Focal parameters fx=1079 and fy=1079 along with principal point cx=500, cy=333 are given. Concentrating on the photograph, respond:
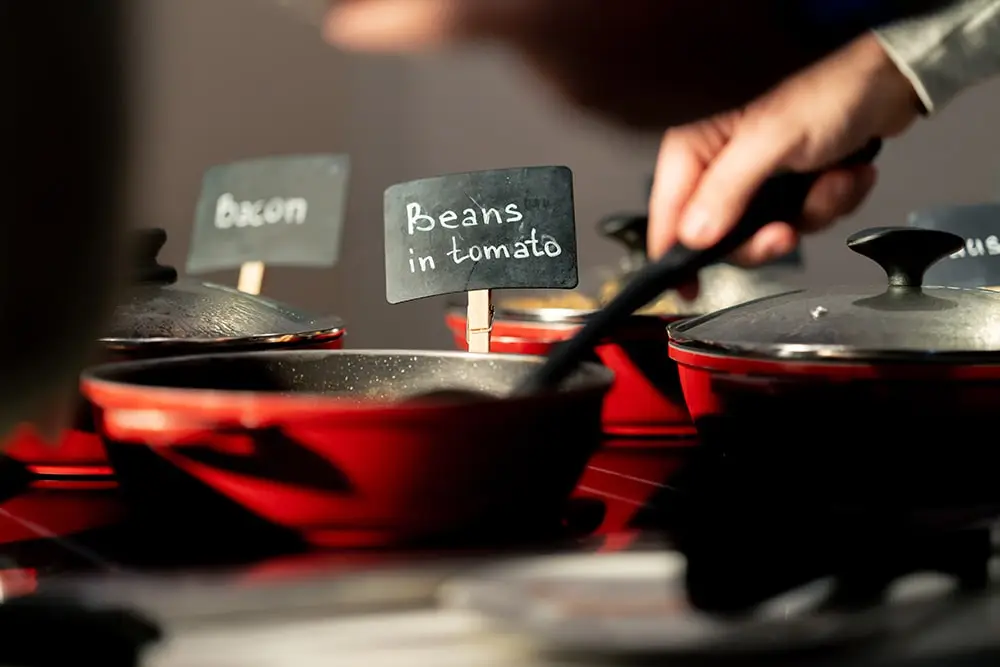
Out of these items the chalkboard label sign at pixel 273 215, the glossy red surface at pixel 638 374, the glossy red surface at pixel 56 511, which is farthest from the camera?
the chalkboard label sign at pixel 273 215

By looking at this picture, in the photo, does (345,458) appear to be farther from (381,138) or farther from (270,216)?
(381,138)

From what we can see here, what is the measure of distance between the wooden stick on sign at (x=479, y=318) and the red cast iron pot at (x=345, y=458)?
0.89 ft

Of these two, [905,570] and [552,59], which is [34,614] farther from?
[552,59]

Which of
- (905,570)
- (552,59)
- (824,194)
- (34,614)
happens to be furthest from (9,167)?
(552,59)

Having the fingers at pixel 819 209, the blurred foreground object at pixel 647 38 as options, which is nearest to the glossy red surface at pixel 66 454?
the fingers at pixel 819 209

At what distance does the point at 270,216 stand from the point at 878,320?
33.2 inches

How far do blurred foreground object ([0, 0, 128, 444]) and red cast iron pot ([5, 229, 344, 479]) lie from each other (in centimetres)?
23

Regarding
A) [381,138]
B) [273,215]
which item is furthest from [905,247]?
[381,138]

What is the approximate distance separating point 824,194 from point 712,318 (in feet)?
0.49

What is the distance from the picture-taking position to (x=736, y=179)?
925 millimetres

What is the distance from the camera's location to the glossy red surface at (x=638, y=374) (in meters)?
1.09

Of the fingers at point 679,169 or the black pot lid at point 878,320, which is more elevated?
the fingers at point 679,169

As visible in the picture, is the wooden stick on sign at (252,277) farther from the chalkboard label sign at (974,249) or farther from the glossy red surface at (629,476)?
the chalkboard label sign at (974,249)

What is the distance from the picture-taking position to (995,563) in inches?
24.8
